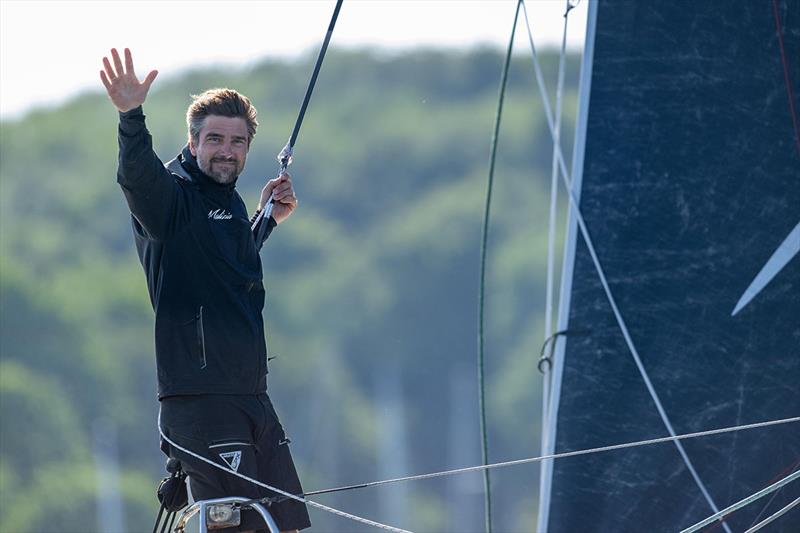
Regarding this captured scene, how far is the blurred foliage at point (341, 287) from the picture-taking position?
33.3m

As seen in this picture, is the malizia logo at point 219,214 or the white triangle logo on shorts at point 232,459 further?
the malizia logo at point 219,214

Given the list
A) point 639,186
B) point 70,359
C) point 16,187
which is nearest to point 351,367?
point 16,187

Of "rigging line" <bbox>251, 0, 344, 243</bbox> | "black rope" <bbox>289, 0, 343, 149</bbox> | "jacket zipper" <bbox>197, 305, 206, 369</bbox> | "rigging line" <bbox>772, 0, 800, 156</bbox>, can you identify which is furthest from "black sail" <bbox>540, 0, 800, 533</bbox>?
"jacket zipper" <bbox>197, 305, 206, 369</bbox>

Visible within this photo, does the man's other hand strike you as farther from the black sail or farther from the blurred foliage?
the blurred foliage

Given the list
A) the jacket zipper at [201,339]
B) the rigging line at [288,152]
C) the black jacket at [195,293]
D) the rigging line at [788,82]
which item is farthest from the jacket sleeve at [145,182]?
the rigging line at [788,82]

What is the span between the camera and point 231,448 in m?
4.32

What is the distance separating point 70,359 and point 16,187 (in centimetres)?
1168

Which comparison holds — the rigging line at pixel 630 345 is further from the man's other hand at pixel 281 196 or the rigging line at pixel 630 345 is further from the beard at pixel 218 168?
the beard at pixel 218 168

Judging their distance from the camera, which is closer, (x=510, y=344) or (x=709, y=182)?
(x=709, y=182)

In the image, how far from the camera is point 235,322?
435cm

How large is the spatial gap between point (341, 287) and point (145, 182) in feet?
153

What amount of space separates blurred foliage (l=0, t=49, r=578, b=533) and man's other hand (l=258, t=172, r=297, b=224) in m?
17.2

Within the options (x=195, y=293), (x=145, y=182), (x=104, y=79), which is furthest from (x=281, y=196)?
(x=104, y=79)

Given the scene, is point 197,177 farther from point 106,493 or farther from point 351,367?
point 351,367
